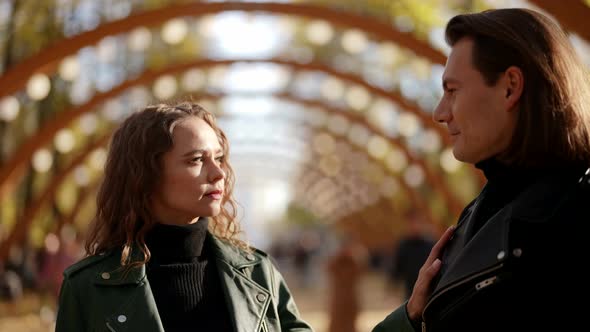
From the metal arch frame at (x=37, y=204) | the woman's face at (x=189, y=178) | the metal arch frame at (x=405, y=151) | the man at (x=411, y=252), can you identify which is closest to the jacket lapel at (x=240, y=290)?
the woman's face at (x=189, y=178)

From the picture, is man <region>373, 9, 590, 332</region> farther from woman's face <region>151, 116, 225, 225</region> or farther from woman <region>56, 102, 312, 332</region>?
woman's face <region>151, 116, 225, 225</region>

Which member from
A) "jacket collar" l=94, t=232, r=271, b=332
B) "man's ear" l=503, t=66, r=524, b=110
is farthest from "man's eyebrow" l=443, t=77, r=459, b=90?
"jacket collar" l=94, t=232, r=271, b=332

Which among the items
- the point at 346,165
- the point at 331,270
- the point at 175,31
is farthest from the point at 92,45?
the point at 346,165

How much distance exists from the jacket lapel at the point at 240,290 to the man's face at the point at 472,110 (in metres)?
0.88

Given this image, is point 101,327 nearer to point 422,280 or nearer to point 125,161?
point 125,161

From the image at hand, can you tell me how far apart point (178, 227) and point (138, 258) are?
17 cm

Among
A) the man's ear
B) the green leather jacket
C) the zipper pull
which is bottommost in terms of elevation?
the zipper pull

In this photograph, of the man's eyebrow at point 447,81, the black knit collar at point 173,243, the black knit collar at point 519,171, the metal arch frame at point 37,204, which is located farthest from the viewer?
the metal arch frame at point 37,204

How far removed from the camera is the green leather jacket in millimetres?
3109

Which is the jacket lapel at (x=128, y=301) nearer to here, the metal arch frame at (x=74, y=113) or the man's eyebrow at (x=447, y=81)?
the man's eyebrow at (x=447, y=81)

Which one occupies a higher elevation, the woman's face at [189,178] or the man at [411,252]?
the woman's face at [189,178]

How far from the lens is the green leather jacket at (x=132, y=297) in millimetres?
3109

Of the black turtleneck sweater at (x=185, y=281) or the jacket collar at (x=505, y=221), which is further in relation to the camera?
the black turtleneck sweater at (x=185, y=281)

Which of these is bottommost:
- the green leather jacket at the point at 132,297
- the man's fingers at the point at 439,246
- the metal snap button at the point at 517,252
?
the metal snap button at the point at 517,252
